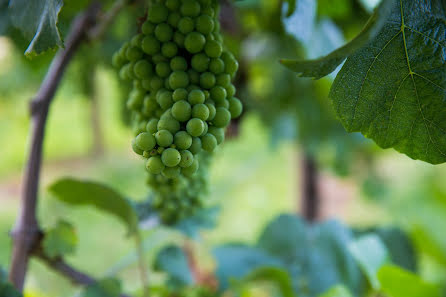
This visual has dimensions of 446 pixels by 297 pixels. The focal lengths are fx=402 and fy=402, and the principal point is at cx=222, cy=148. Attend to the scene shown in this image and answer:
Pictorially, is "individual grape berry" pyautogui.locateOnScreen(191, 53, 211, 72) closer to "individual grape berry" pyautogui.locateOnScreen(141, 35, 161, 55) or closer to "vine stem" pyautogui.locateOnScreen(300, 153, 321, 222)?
"individual grape berry" pyautogui.locateOnScreen(141, 35, 161, 55)

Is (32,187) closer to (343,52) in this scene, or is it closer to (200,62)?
(200,62)

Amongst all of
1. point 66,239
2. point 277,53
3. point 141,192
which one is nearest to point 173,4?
point 66,239

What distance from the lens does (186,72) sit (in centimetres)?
36

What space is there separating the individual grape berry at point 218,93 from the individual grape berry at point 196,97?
0.02 meters

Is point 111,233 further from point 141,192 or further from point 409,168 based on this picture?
point 409,168

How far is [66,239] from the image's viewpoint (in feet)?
1.71

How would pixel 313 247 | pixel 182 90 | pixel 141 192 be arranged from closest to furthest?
pixel 182 90
pixel 313 247
pixel 141 192

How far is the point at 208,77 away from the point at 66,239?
315mm

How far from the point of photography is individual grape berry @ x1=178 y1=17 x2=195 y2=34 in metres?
0.35

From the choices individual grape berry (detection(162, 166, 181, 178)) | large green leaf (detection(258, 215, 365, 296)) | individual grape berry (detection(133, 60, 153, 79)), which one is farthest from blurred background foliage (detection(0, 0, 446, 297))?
individual grape berry (detection(162, 166, 181, 178))

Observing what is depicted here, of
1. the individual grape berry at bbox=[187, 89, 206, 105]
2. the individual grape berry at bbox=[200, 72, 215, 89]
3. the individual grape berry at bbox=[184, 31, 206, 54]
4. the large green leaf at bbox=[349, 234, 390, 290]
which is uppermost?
the individual grape berry at bbox=[184, 31, 206, 54]

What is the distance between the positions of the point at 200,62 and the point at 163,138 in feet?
0.28

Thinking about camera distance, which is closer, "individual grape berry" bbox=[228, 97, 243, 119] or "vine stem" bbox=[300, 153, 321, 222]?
"individual grape berry" bbox=[228, 97, 243, 119]

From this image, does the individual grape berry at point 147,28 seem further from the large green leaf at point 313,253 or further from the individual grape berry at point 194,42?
the large green leaf at point 313,253
